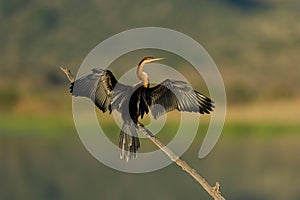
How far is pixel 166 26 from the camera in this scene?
11431 cm

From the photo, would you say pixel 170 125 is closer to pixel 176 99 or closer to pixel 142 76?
pixel 176 99

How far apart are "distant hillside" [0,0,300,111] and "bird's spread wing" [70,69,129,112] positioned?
247ft

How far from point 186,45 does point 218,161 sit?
65092 millimetres

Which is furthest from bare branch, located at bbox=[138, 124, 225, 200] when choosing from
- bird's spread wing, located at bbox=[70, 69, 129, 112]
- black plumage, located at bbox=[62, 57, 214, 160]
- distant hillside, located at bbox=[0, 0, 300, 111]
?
distant hillside, located at bbox=[0, 0, 300, 111]

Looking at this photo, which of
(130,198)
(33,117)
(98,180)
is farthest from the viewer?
(33,117)

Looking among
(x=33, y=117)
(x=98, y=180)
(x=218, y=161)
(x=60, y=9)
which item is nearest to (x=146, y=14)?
(x=60, y=9)

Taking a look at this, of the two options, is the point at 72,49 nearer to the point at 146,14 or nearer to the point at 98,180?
the point at 146,14

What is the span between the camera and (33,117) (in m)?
75.4

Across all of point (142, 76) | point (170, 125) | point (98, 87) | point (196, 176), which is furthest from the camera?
point (170, 125)

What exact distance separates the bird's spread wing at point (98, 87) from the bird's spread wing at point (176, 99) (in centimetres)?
35

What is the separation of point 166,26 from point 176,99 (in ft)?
346

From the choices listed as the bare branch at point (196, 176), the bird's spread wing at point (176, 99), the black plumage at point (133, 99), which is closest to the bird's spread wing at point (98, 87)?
the black plumage at point (133, 99)

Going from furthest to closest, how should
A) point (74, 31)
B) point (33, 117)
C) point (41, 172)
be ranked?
point (74, 31)
point (33, 117)
point (41, 172)


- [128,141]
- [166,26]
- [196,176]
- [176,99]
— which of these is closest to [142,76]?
[176,99]
